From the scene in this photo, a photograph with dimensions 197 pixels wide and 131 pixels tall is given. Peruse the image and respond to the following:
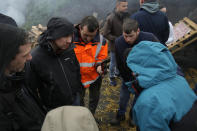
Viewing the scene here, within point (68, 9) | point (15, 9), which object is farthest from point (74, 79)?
point (15, 9)

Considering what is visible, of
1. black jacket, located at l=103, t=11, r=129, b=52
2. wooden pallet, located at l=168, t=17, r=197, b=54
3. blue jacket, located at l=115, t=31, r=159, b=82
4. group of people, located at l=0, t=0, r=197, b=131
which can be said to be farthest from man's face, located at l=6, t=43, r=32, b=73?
wooden pallet, located at l=168, t=17, r=197, b=54

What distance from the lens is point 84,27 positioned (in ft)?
9.68

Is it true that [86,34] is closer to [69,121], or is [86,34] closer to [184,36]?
[69,121]

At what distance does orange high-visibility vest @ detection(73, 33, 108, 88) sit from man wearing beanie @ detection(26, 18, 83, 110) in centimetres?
39

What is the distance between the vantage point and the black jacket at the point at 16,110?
147cm

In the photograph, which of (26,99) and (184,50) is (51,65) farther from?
(184,50)

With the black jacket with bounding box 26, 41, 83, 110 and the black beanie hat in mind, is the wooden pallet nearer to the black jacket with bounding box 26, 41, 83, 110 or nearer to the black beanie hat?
the black jacket with bounding box 26, 41, 83, 110

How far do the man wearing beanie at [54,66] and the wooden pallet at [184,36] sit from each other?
3634 mm

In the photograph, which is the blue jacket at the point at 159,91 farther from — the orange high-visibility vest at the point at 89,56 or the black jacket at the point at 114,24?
the black jacket at the point at 114,24

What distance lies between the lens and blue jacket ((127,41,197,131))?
1.77 meters

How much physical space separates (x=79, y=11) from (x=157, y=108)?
8.43 metres

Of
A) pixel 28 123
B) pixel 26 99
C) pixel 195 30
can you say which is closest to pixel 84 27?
pixel 26 99

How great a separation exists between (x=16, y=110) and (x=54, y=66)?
949 millimetres

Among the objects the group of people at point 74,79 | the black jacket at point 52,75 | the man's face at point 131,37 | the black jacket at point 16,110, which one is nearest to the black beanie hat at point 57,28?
the group of people at point 74,79
